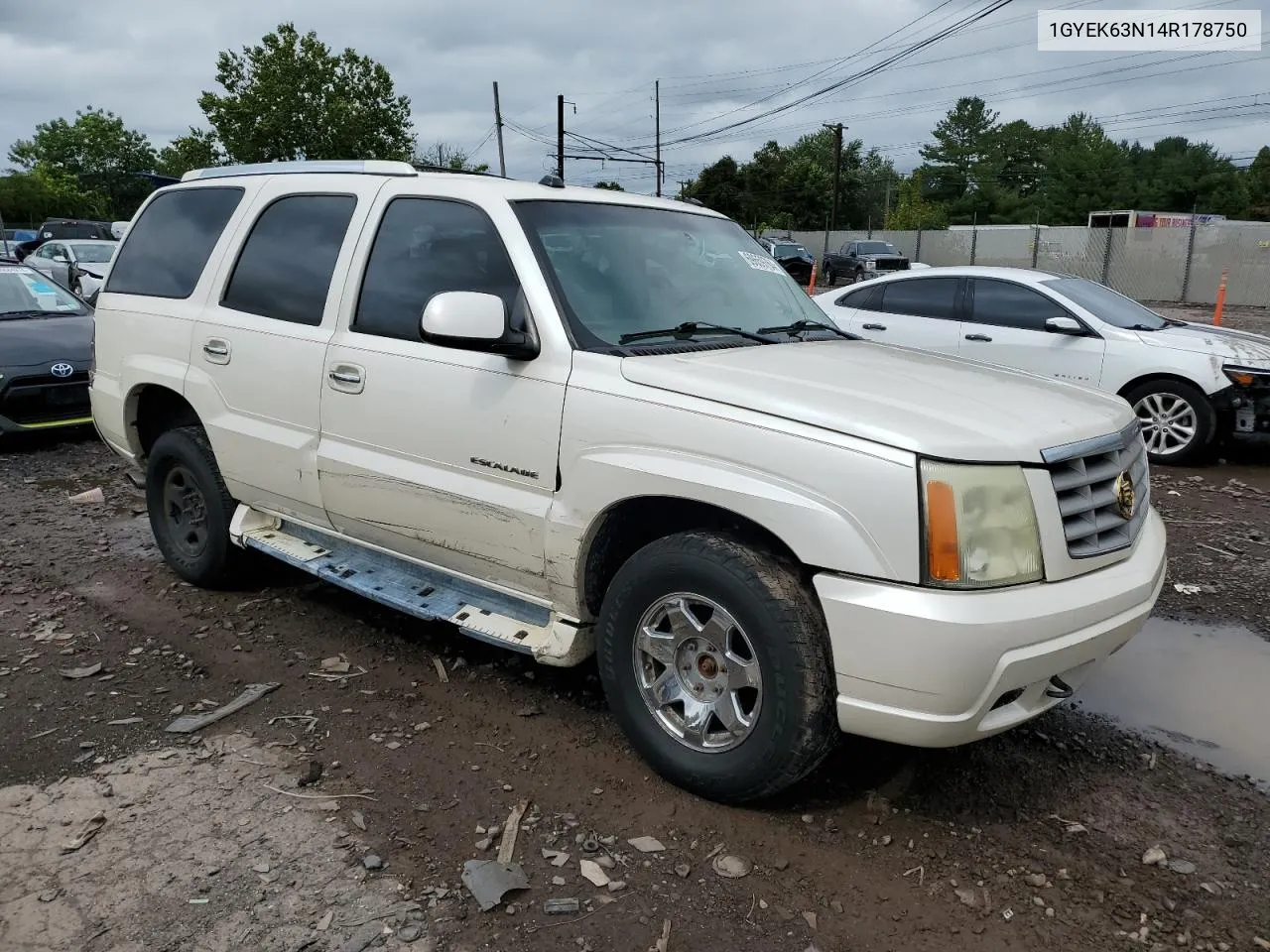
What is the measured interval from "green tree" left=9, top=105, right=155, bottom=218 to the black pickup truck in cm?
6142

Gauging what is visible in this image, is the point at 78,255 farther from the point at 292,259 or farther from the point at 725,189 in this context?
the point at 725,189

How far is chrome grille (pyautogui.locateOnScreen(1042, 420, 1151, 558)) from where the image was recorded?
2.77m

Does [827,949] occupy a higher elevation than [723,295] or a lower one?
lower

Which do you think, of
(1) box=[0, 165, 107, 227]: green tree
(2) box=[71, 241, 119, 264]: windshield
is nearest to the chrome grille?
(2) box=[71, 241, 119, 264]: windshield

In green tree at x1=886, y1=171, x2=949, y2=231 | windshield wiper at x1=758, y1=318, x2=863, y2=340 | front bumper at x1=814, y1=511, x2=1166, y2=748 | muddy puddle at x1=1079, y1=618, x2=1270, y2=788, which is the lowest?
muddy puddle at x1=1079, y1=618, x2=1270, y2=788

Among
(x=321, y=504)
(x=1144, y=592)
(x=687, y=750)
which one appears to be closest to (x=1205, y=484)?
(x=1144, y=592)

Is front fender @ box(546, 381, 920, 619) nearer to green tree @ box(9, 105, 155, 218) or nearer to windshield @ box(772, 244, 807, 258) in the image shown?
Result: windshield @ box(772, 244, 807, 258)

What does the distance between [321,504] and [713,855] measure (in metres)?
2.22

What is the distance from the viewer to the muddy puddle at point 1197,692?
11.8 ft

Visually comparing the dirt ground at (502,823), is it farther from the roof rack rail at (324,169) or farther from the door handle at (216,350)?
the roof rack rail at (324,169)

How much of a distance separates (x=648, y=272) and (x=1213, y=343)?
20.8ft

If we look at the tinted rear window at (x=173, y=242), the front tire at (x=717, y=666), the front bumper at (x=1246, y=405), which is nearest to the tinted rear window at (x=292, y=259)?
the tinted rear window at (x=173, y=242)

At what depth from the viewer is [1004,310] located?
861 cm

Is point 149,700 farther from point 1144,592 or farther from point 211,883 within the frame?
point 1144,592
